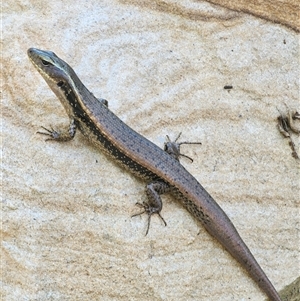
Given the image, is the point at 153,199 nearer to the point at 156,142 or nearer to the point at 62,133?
the point at 156,142

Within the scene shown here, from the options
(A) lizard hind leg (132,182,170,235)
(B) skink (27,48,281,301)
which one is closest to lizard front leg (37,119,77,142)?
(B) skink (27,48,281,301)

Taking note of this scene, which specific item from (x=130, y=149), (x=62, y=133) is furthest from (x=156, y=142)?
(x=62, y=133)

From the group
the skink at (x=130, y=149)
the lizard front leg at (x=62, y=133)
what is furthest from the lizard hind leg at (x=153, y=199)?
the lizard front leg at (x=62, y=133)

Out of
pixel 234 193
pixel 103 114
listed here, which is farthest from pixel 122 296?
pixel 103 114

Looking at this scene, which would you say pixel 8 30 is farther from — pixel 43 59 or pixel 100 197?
pixel 100 197

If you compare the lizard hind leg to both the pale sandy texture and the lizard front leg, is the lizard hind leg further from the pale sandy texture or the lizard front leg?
the lizard front leg

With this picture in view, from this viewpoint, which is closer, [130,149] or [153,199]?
[153,199]
